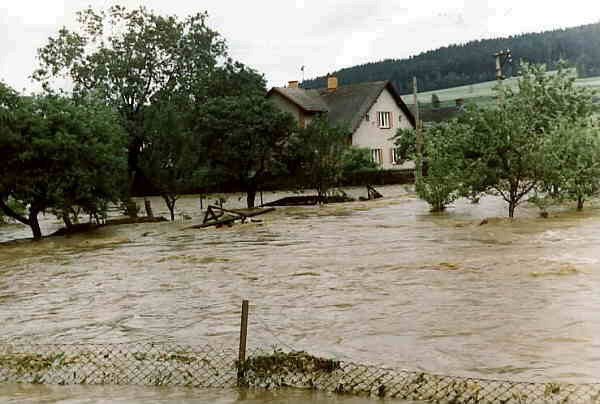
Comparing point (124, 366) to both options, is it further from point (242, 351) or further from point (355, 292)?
point (355, 292)

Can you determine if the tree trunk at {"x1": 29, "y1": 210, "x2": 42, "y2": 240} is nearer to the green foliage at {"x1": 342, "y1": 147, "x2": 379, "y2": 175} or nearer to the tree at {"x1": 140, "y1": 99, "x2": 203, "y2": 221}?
the tree at {"x1": 140, "y1": 99, "x2": 203, "y2": 221}

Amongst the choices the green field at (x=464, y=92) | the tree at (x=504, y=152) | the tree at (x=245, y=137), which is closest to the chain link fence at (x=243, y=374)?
the tree at (x=504, y=152)

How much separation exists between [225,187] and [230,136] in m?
6.80

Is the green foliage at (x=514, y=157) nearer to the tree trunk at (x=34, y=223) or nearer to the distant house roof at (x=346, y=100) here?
the tree trunk at (x=34, y=223)

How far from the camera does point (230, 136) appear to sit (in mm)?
39969

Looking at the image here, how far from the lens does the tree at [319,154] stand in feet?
135

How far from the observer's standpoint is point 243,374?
8773 millimetres

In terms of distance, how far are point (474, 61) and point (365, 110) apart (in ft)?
223

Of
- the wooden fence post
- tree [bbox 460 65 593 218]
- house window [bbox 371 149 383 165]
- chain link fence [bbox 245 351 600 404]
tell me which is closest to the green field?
house window [bbox 371 149 383 165]

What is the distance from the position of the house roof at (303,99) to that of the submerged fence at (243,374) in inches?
1997

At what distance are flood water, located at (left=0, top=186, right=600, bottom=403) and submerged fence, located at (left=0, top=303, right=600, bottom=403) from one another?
674 millimetres

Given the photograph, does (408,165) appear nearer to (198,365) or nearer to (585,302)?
(585,302)

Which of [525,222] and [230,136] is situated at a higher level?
[230,136]

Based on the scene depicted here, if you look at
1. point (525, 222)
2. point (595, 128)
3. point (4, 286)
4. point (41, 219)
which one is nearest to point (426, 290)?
point (4, 286)
